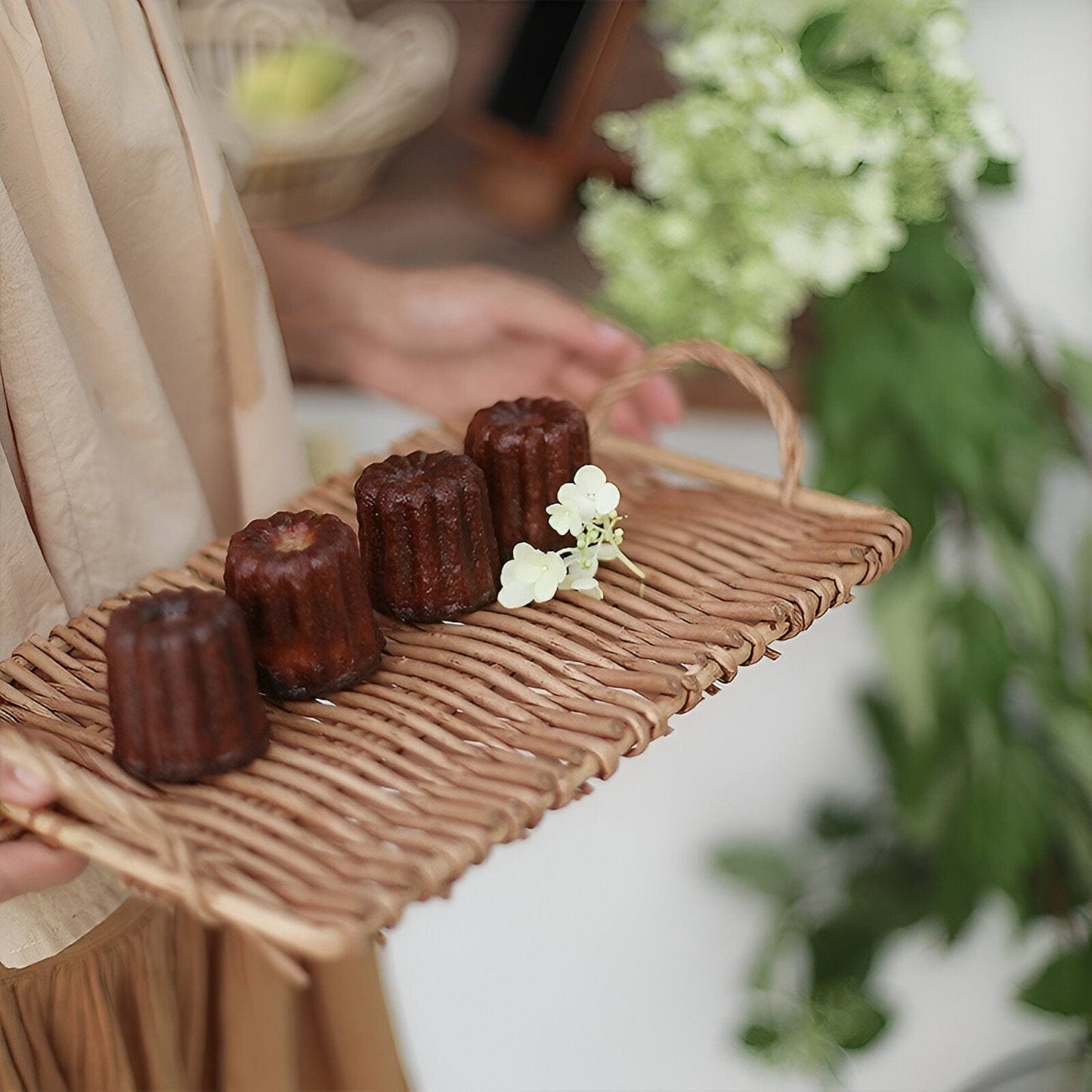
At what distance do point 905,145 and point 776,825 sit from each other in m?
0.89

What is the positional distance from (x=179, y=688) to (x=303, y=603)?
0.09 m

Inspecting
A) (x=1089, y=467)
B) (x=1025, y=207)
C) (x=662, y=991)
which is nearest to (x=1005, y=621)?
(x=1089, y=467)

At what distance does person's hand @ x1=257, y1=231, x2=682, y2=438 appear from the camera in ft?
3.40

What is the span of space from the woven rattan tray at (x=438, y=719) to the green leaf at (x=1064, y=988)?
1.68 feet

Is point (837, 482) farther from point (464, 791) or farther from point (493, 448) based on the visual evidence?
point (464, 791)

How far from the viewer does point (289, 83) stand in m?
1.73

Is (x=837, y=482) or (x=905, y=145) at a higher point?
(x=905, y=145)

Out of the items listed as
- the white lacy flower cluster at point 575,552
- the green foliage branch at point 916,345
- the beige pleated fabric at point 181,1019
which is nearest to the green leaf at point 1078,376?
the green foliage branch at point 916,345

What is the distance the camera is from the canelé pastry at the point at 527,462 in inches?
30.8

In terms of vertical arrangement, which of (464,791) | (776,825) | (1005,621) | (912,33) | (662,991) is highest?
(912,33)

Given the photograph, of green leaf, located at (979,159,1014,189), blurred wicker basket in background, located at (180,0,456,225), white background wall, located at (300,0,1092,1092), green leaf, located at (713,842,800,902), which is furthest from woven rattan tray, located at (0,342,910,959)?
blurred wicker basket in background, located at (180,0,456,225)

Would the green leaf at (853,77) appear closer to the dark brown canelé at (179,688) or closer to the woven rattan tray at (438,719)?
the woven rattan tray at (438,719)

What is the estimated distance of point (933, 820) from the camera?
119 centimetres

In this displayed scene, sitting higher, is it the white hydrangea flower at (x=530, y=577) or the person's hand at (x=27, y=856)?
the white hydrangea flower at (x=530, y=577)
